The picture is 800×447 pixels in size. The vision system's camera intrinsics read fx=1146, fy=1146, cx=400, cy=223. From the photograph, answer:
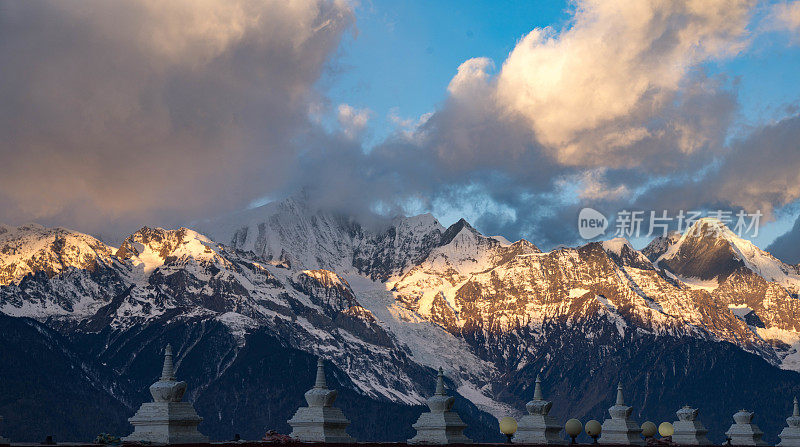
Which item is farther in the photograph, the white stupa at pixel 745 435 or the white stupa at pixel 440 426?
the white stupa at pixel 745 435

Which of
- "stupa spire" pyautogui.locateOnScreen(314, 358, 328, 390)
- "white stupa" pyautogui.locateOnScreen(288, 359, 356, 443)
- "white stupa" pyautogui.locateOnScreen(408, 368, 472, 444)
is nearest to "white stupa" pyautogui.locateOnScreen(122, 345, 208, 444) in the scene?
"white stupa" pyautogui.locateOnScreen(288, 359, 356, 443)

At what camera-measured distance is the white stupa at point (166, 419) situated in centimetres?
6531

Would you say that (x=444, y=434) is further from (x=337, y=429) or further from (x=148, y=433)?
(x=148, y=433)

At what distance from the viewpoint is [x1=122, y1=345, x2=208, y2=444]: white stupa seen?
6531 cm

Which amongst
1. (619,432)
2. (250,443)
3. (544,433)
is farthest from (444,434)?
(619,432)

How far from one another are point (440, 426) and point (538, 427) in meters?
10.4

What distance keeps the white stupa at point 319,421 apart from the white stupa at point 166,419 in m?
6.67

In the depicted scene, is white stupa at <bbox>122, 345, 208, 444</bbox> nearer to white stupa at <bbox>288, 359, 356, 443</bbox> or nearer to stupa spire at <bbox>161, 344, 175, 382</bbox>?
stupa spire at <bbox>161, 344, 175, 382</bbox>

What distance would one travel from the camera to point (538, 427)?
83938 mm

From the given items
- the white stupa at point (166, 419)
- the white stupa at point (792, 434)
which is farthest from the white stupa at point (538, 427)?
the white stupa at point (792, 434)

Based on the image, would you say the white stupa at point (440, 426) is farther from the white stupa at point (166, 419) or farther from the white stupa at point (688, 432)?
the white stupa at point (688, 432)

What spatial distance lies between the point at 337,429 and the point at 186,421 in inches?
395

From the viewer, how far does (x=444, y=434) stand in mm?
76375

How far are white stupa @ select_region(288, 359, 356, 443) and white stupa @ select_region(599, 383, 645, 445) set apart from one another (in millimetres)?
29533
